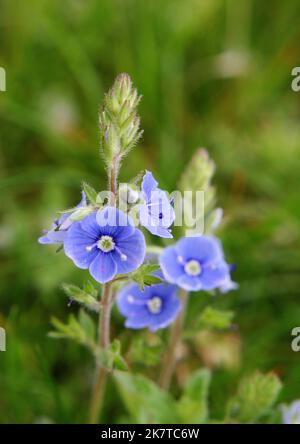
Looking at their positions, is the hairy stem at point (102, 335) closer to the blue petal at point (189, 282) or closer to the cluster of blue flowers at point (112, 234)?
the cluster of blue flowers at point (112, 234)

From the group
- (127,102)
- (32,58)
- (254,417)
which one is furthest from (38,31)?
Result: (254,417)

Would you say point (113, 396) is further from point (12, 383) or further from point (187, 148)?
point (187, 148)

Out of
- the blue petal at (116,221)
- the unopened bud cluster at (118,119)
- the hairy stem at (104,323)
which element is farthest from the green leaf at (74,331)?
the unopened bud cluster at (118,119)

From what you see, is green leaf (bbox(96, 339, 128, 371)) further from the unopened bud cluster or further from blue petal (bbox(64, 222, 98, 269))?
the unopened bud cluster

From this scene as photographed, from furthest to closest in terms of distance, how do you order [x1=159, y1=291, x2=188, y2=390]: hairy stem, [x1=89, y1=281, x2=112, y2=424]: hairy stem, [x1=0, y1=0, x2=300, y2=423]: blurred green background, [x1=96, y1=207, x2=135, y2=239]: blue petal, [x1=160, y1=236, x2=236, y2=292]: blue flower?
[x1=0, y1=0, x2=300, y2=423]: blurred green background, [x1=159, y1=291, x2=188, y2=390]: hairy stem, [x1=160, y1=236, x2=236, y2=292]: blue flower, [x1=89, y1=281, x2=112, y2=424]: hairy stem, [x1=96, y1=207, x2=135, y2=239]: blue petal

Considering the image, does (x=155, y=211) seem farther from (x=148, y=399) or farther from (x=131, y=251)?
(x=148, y=399)

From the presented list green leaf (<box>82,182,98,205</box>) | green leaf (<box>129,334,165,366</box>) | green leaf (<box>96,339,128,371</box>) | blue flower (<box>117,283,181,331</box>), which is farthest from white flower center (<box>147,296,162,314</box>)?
green leaf (<box>82,182,98,205</box>)

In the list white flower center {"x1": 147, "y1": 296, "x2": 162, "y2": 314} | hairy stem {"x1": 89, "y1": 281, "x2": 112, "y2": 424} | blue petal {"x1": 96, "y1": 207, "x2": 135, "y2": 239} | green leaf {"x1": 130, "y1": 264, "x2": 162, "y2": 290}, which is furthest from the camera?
white flower center {"x1": 147, "y1": 296, "x2": 162, "y2": 314}
